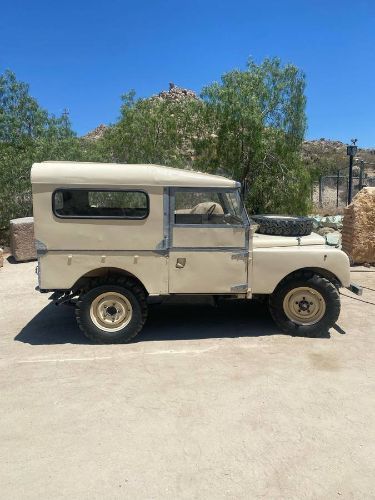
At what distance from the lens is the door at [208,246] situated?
5176 mm

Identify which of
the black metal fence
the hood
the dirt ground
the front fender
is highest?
the black metal fence

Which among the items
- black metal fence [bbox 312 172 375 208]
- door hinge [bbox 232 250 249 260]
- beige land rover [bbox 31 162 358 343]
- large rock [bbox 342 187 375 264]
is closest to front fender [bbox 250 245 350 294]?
beige land rover [bbox 31 162 358 343]

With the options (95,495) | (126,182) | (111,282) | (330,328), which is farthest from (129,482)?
(330,328)

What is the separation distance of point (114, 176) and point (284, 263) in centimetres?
238

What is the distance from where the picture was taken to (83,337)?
5562mm

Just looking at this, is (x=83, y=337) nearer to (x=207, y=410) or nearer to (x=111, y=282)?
(x=111, y=282)

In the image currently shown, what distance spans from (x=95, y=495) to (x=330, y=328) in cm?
409

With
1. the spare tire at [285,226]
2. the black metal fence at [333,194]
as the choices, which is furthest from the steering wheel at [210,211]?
the black metal fence at [333,194]

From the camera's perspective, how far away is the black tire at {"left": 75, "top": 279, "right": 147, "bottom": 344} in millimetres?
5227

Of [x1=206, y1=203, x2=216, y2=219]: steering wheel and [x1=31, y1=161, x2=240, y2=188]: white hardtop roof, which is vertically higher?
[x1=31, y1=161, x2=240, y2=188]: white hardtop roof

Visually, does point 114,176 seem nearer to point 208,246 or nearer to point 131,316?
point 208,246

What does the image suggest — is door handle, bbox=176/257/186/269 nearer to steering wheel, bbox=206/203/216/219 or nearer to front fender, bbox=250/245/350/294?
steering wheel, bbox=206/203/216/219

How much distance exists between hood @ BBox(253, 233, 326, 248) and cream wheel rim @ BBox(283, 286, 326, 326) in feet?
1.98

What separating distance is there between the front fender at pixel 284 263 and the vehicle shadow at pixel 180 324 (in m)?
0.78
